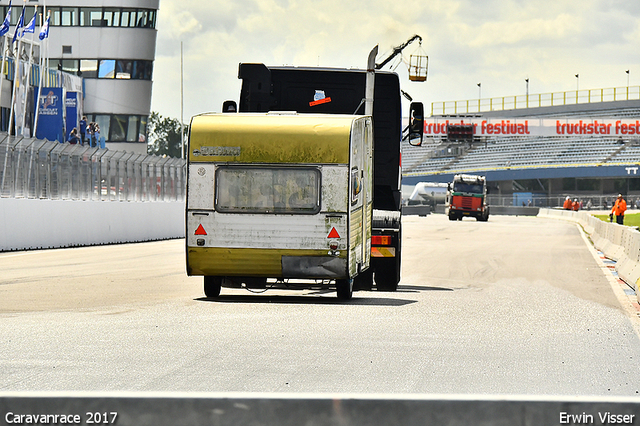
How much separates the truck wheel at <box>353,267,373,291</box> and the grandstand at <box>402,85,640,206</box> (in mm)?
74159

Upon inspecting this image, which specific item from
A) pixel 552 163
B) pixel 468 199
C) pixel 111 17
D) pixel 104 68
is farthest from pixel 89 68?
pixel 552 163

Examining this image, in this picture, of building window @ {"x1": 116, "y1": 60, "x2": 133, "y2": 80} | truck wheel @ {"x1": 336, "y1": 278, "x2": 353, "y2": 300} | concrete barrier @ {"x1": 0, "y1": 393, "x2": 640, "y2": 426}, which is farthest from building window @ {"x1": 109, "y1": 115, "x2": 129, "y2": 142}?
concrete barrier @ {"x1": 0, "y1": 393, "x2": 640, "y2": 426}

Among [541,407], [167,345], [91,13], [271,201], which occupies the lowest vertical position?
[167,345]

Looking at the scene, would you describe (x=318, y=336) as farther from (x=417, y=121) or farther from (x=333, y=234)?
(x=417, y=121)

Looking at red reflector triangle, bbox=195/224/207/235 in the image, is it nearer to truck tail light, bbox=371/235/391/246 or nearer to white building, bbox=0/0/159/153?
truck tail light, bbox=371/235/391/246

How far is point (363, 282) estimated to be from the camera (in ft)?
51.9

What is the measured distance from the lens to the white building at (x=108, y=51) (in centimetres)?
6594

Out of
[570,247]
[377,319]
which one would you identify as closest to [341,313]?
[377,319]

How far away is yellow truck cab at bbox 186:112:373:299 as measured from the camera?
12820 mm

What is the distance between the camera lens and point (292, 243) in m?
12.9

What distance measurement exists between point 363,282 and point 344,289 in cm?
222

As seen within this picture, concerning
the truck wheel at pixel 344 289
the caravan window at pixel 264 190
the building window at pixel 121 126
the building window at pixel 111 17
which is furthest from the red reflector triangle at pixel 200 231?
the building window at pixel 111 17

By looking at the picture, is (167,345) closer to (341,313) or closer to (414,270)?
(341,313)

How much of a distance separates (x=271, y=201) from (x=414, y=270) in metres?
7.52
